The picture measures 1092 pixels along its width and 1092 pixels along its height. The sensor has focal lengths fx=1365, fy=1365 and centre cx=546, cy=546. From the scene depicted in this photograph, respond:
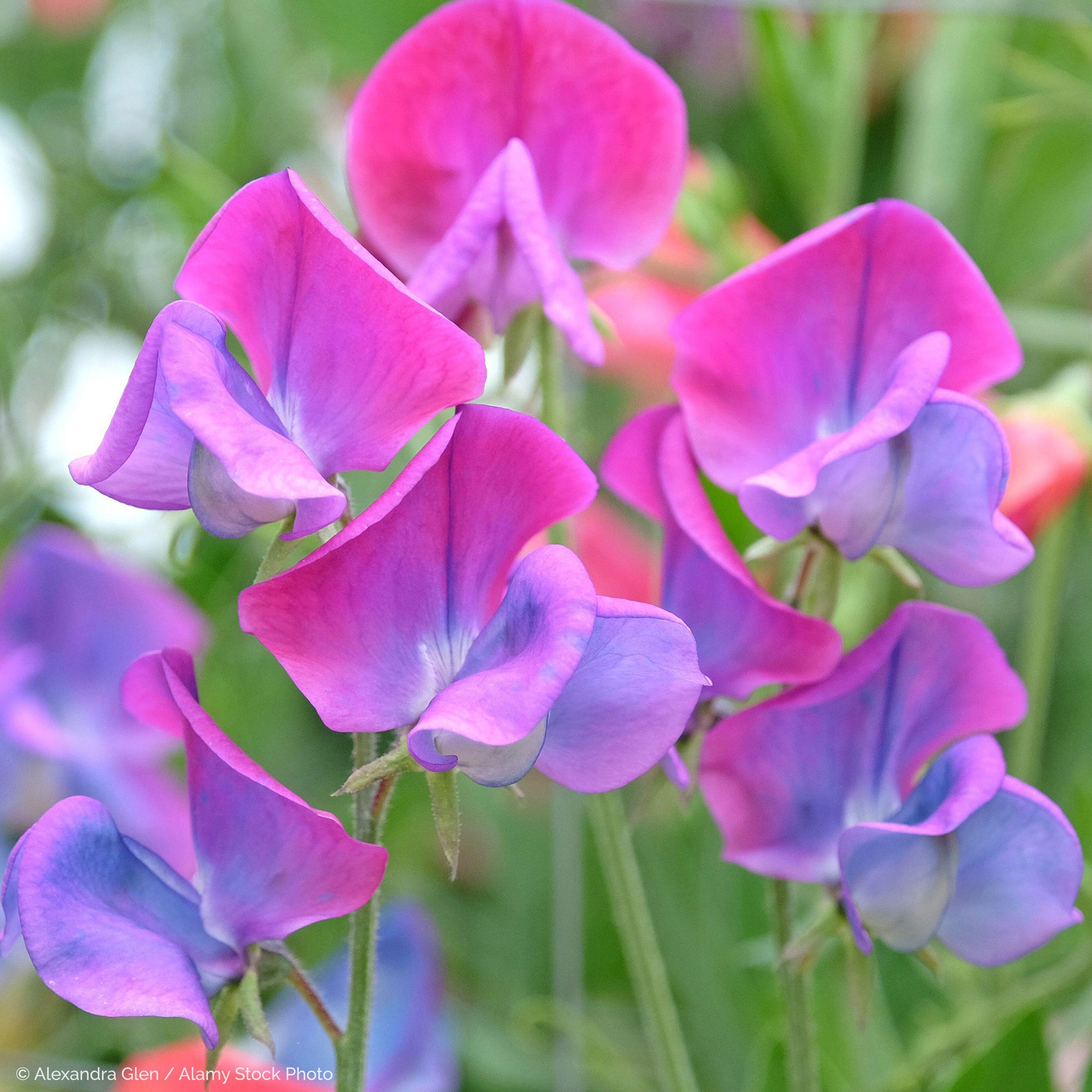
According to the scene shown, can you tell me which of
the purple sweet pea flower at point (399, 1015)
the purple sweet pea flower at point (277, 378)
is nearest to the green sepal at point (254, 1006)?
the purple sweet pea flower at point (277, 378)

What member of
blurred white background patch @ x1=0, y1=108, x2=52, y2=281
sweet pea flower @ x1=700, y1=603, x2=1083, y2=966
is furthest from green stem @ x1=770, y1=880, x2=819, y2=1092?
blurred white background patch @ x1=0, y1=108, x2=52, y2=281

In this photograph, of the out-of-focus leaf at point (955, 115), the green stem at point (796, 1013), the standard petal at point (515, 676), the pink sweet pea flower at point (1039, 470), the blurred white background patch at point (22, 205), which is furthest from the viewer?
the blurred white background patch at point (22, 205)

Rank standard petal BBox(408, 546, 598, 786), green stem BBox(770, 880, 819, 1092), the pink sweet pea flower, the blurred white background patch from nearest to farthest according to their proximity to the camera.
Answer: standard petal BBox(408, 546, 598, 786)
green stem BBox(770, 880, 819, 1092)
the pink sweet pea flower
the blurred white background patch

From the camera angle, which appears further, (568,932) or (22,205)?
(22,205)

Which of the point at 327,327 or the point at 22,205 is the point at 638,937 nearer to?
the point at 327,327

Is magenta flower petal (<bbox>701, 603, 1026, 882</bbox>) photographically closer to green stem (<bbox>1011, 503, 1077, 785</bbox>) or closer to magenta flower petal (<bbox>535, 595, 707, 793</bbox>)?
magenta flower petal (<bbox>535, 595, 707, 793</bbox>)

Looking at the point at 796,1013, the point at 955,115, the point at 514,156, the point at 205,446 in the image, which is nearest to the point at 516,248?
the point at 514,156

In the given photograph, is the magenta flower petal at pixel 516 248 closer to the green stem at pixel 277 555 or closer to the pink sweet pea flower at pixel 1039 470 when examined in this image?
the green stem at pixel 277 555
